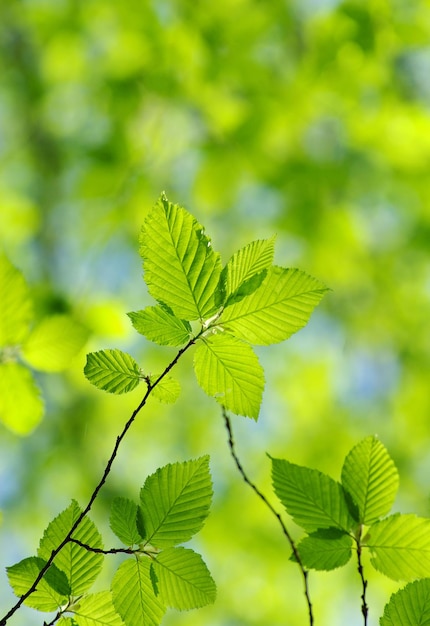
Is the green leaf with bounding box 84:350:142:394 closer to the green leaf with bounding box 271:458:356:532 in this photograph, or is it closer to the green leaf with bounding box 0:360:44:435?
the green leaf with bounding box 271:458:356:532

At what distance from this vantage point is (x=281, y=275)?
17.8 inches

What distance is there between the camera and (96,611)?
1.45ft

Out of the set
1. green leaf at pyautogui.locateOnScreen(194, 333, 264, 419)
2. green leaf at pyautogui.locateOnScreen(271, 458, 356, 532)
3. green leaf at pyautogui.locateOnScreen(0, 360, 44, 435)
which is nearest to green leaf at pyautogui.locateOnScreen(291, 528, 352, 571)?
green leaf at pyautogui.locateOnScreen(271, 458, 356, 532)

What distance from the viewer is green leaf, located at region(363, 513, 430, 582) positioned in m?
0.44

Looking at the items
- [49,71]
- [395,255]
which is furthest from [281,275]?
[395,255]

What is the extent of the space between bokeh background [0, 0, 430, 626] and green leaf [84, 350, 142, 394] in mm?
226

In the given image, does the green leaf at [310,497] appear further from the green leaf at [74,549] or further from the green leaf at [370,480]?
the green leaf at [74,549]

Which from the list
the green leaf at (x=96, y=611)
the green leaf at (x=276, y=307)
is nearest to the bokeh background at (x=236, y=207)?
the green leaf at (x=276, y=307)

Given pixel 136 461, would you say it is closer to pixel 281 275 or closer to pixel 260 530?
pixel 260 530

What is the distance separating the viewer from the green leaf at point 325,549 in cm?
46

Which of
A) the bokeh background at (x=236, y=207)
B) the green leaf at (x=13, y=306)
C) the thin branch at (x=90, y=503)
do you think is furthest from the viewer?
the bokeh background at (x=236, y=207)

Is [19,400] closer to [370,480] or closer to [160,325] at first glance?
[160,325]

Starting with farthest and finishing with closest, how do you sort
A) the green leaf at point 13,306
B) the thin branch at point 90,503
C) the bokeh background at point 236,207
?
1. the bokeh background at point 236,207
2. the green leaf at point 13,306
3. the thin branch at point 90,503

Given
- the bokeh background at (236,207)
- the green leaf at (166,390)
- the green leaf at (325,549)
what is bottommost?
the green leaf at (325,549)
